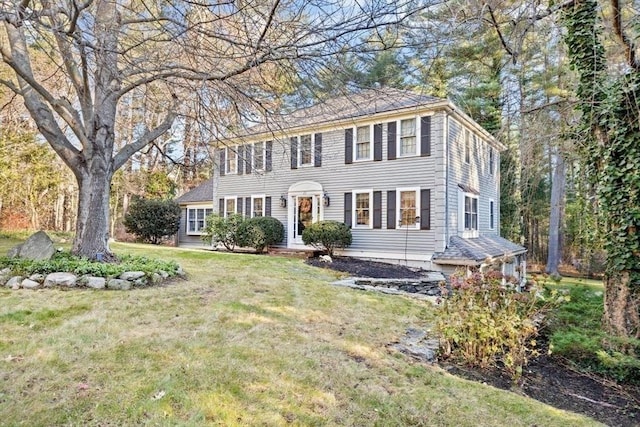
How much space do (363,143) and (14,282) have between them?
375 inches

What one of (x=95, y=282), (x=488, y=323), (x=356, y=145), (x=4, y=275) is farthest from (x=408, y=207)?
(x=4, y=275)

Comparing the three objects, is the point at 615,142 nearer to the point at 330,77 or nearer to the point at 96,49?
the point at 330,77

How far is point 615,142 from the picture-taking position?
4367 mm

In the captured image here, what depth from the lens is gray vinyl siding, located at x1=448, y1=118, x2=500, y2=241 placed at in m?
11.2

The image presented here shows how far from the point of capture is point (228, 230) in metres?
13.8

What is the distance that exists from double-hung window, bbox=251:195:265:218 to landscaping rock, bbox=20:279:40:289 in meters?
9.29

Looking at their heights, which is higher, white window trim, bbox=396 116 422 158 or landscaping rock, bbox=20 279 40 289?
white window trim, bbox=396 116 422 158

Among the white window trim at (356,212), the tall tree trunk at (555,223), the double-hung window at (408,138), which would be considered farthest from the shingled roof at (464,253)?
the tall tree trunk at (555,223)

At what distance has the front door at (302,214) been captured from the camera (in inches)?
529

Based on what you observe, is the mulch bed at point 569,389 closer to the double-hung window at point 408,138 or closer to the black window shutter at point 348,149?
the double-hung window at point 408,138

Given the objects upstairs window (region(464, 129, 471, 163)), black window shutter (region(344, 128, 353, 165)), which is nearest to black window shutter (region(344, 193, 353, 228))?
black window shutter (region(344, 128, 353, 165))

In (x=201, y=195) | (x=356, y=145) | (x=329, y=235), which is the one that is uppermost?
(x=356, y=145)

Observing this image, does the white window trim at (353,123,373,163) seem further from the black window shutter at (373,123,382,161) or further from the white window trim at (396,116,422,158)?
the white window trim at (396,116,422,158)

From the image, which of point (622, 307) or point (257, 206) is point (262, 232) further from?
point (622, 307)
